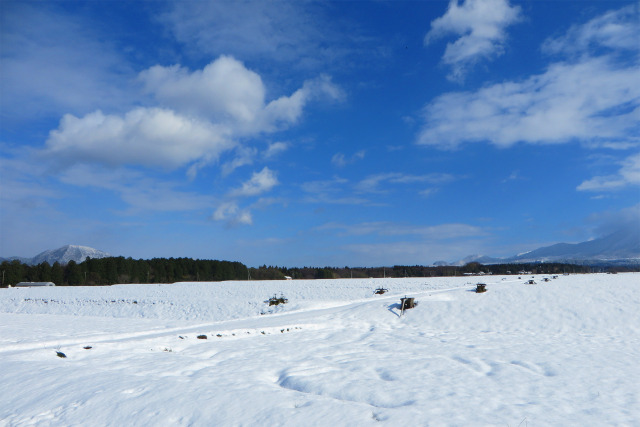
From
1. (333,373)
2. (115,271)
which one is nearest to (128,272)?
(115,271)

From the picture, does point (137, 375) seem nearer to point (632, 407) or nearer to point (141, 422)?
point (141, 422)

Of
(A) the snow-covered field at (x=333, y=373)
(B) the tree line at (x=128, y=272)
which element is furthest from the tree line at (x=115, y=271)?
→ (A) the snow-covered field at (x=333, y=373)

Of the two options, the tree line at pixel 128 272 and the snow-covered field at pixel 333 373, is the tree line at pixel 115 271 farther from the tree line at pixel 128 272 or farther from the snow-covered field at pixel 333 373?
the snow-covered field at pixel 333 373

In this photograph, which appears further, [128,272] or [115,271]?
[128,272]

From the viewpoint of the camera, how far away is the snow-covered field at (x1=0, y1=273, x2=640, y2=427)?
852 centimetres

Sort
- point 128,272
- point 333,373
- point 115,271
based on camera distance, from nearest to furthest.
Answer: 1. point 333,373
2. point 115,271
3. point 128,272

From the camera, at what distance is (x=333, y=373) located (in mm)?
12148

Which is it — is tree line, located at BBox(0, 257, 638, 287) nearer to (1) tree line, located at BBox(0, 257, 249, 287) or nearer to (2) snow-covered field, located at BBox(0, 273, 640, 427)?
(1) tree line, located at BBox(0, 257, 249, 287)

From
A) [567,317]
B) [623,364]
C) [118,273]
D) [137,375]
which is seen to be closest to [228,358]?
[137,375]

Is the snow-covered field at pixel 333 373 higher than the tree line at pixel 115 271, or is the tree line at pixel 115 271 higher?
the tree line at pixel 115 271

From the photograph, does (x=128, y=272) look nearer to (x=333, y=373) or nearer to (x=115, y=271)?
(x=115, y=271)

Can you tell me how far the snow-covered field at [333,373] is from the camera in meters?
8.52

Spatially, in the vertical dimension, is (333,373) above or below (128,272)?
below

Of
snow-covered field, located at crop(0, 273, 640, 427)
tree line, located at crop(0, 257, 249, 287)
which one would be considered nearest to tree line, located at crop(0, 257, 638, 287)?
tree line, located at crop(0, 257, 249, 287)
